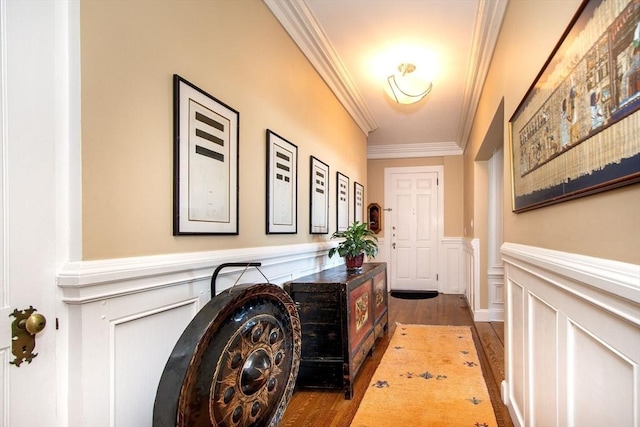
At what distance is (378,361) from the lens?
3.22 m

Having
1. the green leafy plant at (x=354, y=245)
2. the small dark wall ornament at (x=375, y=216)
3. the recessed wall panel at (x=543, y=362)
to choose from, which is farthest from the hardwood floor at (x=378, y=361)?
the small dark wall ornament at (x=375, y=216)

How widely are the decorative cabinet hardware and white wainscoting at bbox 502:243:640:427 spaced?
1.43 metres

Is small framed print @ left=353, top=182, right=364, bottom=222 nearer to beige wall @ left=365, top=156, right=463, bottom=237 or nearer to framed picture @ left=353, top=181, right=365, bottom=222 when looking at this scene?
framed picture @ left=353, top=181, right=365, bottom=222

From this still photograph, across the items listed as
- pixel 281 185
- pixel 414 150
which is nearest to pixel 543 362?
pixel 281 185

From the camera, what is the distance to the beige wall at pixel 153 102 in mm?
1174

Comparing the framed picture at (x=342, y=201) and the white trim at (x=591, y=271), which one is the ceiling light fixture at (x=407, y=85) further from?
the white trim at (x=591, y=271)

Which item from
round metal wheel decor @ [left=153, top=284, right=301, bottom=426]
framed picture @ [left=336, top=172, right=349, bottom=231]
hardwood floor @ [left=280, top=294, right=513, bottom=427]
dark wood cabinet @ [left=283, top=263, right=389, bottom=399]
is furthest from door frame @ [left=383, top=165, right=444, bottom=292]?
round metal wheel decor @ [left=153, top=284, right=301, bottom=426]

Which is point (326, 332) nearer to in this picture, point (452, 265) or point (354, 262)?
point (354, 262)

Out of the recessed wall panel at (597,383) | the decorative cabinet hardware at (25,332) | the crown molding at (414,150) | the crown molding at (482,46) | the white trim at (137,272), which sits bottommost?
the recessed wall panel at (597,383)

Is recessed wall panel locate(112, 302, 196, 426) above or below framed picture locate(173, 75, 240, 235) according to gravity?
below

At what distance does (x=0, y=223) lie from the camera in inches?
38.7

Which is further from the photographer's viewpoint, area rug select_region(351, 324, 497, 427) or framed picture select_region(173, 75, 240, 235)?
area rug select_region(351, 324, 497, 427)

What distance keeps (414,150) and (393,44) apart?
381cm

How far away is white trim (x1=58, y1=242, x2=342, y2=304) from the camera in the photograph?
110cm
